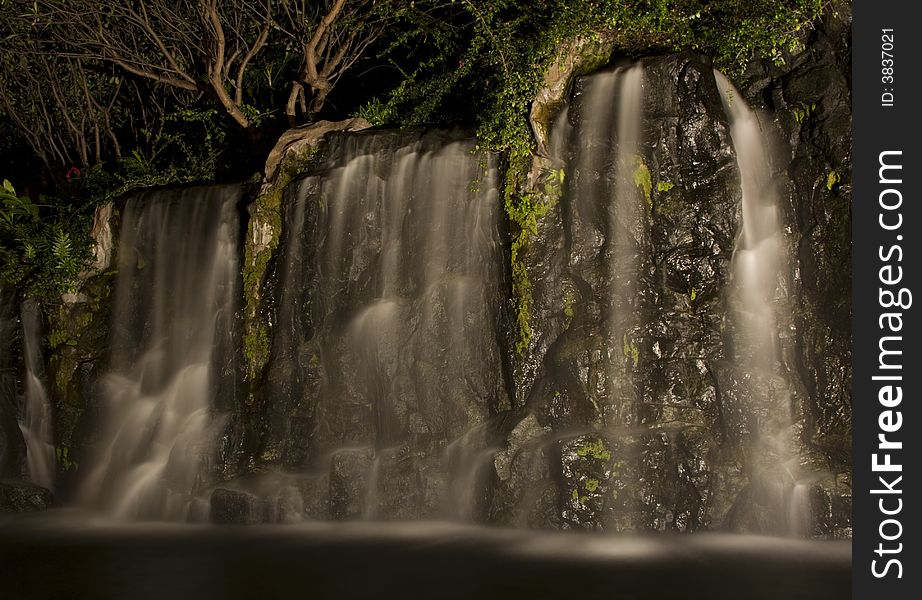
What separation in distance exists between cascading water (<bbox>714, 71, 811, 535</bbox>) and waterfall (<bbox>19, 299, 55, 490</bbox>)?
8.51 metres

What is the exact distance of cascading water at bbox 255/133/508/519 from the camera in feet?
32.2

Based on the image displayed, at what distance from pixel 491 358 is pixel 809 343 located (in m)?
3.29

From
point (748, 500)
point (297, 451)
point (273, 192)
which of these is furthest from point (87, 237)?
point (748, 500)

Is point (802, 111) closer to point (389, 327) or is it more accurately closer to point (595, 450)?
point (595, 450)

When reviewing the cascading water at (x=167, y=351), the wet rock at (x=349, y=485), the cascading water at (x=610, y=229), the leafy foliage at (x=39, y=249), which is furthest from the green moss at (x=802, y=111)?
the leafy foliage at (x=39, y=249)

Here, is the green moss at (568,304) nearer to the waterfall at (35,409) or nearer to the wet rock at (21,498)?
the wet rock at (21,498)

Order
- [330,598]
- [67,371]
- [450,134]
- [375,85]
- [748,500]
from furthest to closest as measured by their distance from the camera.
Answer: [375,85], [67,371], [450,134], [748,500], [330,598]

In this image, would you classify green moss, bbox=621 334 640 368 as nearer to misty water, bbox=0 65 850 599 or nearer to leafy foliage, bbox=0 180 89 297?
misty water, bbox=0 65 850 599

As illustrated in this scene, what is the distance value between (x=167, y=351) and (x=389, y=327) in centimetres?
311

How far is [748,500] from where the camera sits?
357 inches

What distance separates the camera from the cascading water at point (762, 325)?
9023 millimetres

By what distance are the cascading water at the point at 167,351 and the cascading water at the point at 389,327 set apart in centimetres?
98

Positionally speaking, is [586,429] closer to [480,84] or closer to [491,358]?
[491,358]

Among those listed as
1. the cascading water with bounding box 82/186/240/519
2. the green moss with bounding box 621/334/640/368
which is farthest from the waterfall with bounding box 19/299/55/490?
the green moss with bounding box 621/334/640/368
